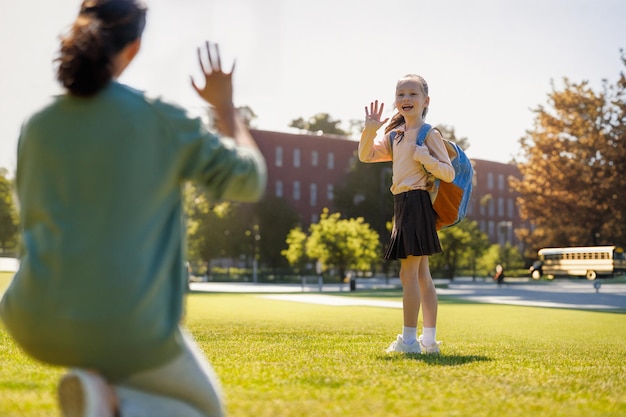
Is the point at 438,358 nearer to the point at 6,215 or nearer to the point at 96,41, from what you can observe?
the point at 96,41

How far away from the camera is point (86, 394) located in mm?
2029

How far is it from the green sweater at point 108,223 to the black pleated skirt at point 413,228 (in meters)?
3.58

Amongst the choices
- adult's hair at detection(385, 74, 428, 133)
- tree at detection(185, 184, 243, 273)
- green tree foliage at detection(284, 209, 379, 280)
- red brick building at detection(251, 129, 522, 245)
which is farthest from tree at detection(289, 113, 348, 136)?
adult's hair at detection(385, 74, 428, 133)

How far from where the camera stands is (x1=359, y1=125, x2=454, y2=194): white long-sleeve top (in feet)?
18.6

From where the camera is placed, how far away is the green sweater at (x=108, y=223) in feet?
6.66

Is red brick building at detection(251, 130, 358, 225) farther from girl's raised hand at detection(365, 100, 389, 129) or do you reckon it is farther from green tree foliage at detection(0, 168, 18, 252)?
girl's raised hand at detection(365, 100, 389, 129)

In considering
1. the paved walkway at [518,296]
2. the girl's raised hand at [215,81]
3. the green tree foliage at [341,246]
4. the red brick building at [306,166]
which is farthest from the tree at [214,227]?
A: the girl's raised hand at [215,81]

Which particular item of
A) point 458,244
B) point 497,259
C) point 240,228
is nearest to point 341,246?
point 458,244

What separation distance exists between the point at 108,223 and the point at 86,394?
450 mm

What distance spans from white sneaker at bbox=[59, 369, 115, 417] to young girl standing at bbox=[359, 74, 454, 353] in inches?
148

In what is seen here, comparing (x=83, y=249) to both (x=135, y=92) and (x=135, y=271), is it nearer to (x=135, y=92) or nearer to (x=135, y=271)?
(x=135, y=271)

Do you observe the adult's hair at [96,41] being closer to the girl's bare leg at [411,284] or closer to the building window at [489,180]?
the girl's bare leg at [411,284]

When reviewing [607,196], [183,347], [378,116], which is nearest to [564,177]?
[607,196]

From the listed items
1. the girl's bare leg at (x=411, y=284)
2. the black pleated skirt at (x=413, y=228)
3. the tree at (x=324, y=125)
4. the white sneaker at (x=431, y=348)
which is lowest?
the white sneaker at (x=431, y=348)
